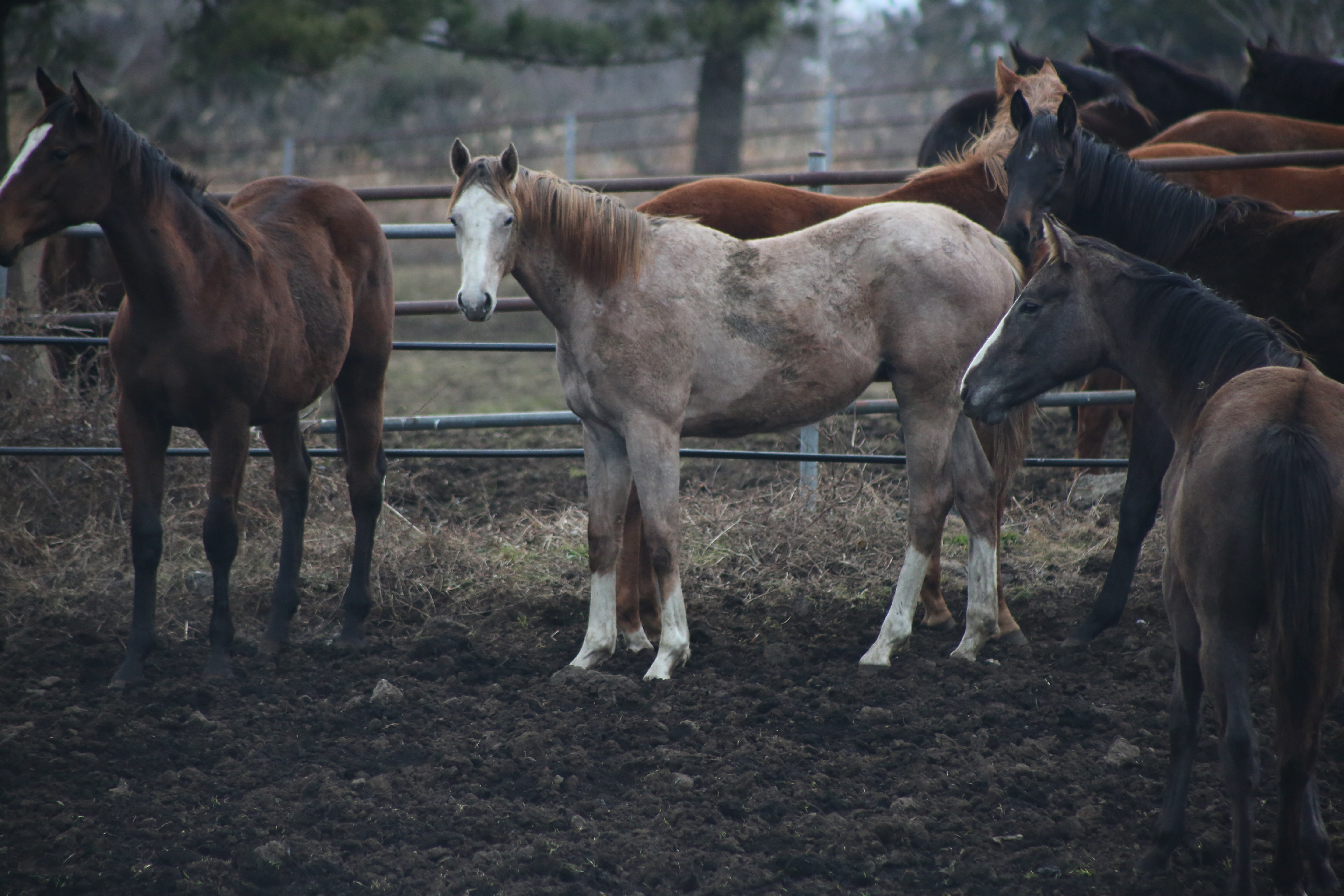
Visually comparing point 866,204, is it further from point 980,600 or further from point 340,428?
point 340,428

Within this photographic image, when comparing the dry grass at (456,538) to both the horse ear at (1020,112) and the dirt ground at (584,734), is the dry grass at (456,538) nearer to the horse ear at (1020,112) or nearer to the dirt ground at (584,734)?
the dirt ground at (584,734)

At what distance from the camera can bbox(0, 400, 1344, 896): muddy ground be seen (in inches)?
105

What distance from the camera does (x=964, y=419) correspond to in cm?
421

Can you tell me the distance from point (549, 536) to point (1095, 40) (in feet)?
19.4

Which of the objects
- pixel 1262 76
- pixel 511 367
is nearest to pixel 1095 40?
pixel 1262 76

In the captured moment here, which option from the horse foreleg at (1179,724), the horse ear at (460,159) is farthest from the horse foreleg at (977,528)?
the horse ear at (460,159)

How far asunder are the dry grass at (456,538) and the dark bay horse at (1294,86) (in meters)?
3.55

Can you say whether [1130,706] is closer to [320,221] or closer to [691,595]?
[691,595]

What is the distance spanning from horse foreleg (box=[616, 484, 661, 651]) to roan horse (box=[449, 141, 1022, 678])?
0.37 feet

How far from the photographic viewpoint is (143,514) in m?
3.91

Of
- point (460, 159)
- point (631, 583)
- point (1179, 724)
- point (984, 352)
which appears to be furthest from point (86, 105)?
point (1179, 724)

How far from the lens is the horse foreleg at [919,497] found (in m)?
4.02

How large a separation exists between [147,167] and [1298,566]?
3.64 metres

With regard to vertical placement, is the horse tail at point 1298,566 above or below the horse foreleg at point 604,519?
above
